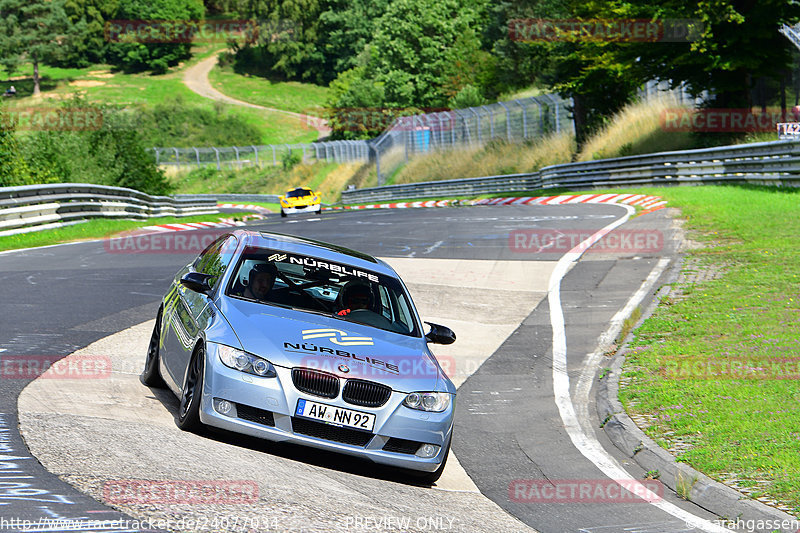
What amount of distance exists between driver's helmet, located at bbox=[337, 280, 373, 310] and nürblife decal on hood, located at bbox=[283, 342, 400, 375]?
109 cm

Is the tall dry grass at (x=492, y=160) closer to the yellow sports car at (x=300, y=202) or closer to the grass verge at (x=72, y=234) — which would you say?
the yellow sports car at (x=300, y=202)

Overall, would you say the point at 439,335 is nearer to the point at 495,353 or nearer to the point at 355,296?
the point at 355,296

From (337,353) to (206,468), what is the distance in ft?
4.34

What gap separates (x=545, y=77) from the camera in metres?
50.9

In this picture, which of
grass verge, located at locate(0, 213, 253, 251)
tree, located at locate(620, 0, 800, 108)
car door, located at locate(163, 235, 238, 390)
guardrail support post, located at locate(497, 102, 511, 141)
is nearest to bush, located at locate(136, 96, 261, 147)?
guardrail support post, located at locate(497, 102, 511, 141)

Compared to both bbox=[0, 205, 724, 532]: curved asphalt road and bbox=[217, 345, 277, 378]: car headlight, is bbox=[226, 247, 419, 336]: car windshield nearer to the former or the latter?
bbox=[217, 345, 277, 378]: car headlight

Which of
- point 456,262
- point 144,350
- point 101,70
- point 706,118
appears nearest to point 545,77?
point 706,118

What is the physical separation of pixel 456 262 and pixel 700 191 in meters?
11.7

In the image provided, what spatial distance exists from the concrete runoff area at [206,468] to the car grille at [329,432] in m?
0.22

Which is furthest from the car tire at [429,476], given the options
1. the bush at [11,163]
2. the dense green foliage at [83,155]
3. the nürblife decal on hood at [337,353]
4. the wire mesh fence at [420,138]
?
the wire mesh fence at [420,138]

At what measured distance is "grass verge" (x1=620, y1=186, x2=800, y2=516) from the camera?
7496 mm

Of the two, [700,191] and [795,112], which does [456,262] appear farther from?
[795,112]

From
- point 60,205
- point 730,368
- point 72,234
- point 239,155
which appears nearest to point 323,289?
point 730,368

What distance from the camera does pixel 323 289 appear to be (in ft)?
28.0
